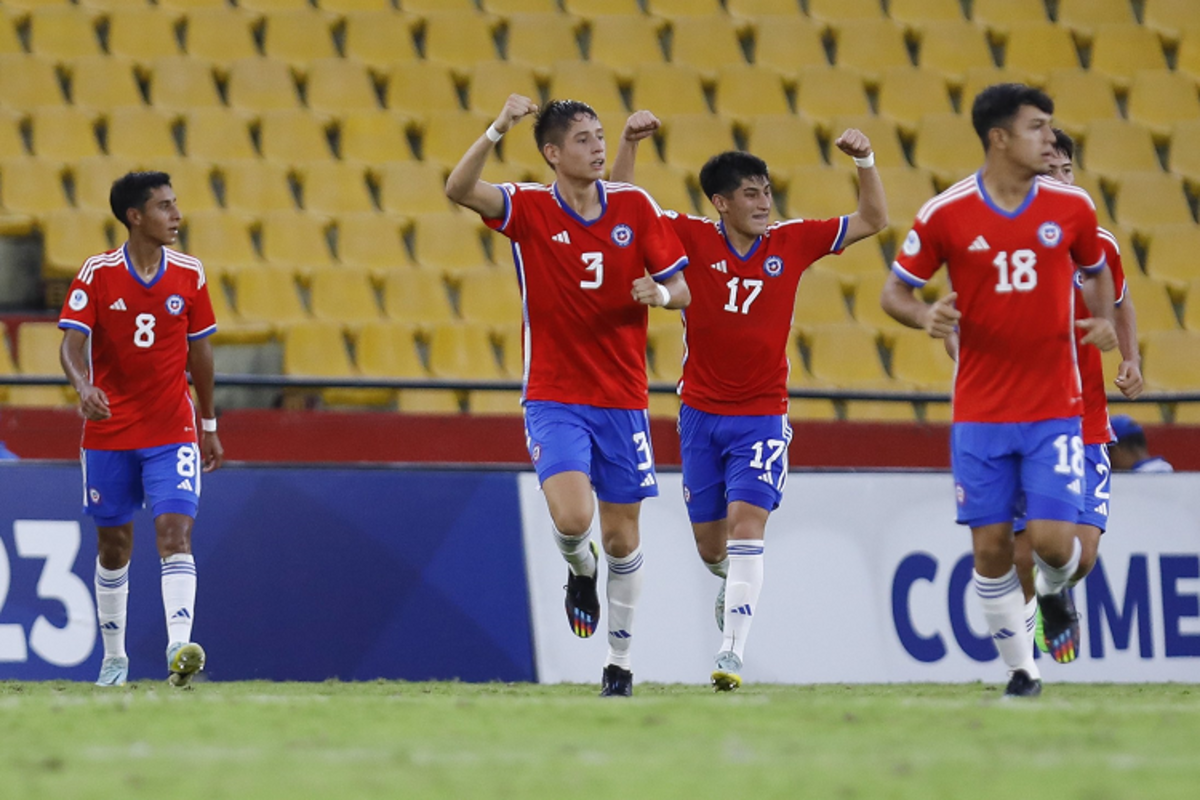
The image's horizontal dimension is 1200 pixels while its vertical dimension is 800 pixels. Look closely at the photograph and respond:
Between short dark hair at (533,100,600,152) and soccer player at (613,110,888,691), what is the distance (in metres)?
0.39

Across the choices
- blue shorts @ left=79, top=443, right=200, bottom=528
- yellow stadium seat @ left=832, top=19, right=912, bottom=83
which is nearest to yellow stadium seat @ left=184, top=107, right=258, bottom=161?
yellow stadium seat @ left=832, top=19, right=912, bottom=83

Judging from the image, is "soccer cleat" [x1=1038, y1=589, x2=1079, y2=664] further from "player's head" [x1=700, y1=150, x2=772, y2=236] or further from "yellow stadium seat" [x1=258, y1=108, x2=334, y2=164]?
"yellow stadium seat" [x1=258, y1=108, x2=334, y2=164]

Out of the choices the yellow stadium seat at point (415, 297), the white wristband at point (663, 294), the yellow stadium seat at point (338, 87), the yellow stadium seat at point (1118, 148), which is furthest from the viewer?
the yellow stadium seat at point (1118, 148)

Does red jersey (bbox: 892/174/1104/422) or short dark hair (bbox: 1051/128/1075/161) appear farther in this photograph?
short dark hair (bbox: 1051/128/1075/161)

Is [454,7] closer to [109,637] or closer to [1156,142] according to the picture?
[1156,142]

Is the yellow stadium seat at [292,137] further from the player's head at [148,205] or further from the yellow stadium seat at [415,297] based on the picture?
the player's head at [148,205]

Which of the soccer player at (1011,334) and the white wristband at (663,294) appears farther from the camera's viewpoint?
the white wristband at (663,294)

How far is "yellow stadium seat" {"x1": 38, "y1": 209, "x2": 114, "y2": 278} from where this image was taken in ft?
37.4

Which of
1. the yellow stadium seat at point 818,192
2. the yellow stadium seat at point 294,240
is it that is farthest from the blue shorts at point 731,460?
the yellow stadium seat at point 818,192

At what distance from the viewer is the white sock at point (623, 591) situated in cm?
677

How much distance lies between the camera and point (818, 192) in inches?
519

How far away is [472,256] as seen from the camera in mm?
12188

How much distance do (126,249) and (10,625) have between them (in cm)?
199

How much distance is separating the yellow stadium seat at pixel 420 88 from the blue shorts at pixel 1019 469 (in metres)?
8.32
